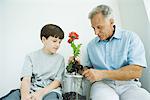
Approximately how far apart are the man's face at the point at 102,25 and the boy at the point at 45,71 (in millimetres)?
220

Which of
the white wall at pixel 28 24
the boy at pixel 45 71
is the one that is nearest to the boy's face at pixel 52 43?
the boy at pixel 45 71

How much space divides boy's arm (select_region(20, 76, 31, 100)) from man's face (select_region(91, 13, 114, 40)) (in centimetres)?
51

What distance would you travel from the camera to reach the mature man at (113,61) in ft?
4.56

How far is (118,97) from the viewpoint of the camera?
136 centimetres

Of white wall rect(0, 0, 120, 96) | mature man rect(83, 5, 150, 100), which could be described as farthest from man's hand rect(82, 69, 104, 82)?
white wall rect(0, 0, 120, 96)

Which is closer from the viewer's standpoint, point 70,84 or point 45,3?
point 70,84

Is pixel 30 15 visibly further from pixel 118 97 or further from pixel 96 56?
pixel 118 97

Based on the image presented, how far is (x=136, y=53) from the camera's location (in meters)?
1.45

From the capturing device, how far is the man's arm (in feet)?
4.58

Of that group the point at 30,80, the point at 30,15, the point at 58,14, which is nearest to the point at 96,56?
the point at 30,80

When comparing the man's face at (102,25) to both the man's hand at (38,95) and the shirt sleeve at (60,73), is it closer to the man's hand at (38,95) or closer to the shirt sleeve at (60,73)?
the shirt sleeve at (60,73)

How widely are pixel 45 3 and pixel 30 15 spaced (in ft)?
0.52

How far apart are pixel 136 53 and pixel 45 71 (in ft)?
1.88

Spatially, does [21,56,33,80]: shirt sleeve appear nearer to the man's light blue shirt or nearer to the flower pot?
the flower pot
